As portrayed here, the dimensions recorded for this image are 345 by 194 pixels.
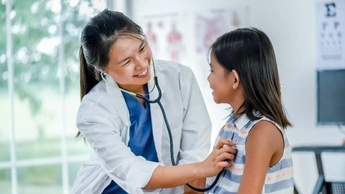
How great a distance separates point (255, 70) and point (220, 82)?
10 centimetres

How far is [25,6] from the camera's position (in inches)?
140

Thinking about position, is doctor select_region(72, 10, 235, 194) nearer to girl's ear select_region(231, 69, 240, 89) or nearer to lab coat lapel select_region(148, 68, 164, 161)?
lab coat lapel select_region(148, 68, 164, 161)

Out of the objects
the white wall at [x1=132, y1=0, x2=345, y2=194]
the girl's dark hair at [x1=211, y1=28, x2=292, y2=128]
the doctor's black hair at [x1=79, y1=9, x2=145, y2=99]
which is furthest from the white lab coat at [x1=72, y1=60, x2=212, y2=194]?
the white wall at [x1=132, y1=0, x2=345, y2=194]

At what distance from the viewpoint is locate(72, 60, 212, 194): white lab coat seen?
1638 millimetres

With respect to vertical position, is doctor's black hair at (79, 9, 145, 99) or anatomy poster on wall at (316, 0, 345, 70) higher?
doctor's black hair at (79, 9, 145, 99)

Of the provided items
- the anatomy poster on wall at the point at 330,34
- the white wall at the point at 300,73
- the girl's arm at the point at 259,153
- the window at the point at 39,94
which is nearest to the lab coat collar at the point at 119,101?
the girl's arm at the point at 259,153

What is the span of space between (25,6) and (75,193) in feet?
6.72

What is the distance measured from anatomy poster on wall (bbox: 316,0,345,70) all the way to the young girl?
7.88 ft

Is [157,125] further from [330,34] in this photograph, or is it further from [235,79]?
[330,34]

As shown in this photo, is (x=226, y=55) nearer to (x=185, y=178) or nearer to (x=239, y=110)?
(x=239, y=110)

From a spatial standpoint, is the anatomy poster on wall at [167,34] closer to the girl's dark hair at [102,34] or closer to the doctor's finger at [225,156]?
the girl's dark hair at [102,34]

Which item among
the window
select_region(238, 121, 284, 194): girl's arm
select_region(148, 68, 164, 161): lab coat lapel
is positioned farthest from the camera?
the window

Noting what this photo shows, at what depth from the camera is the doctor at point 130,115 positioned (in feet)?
5.31

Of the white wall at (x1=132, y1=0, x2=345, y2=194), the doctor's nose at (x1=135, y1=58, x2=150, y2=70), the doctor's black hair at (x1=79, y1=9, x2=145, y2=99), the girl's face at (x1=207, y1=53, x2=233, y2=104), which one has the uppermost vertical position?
the doctor's black hair at (x1=79, y1=9, x2=145, y2=99)
